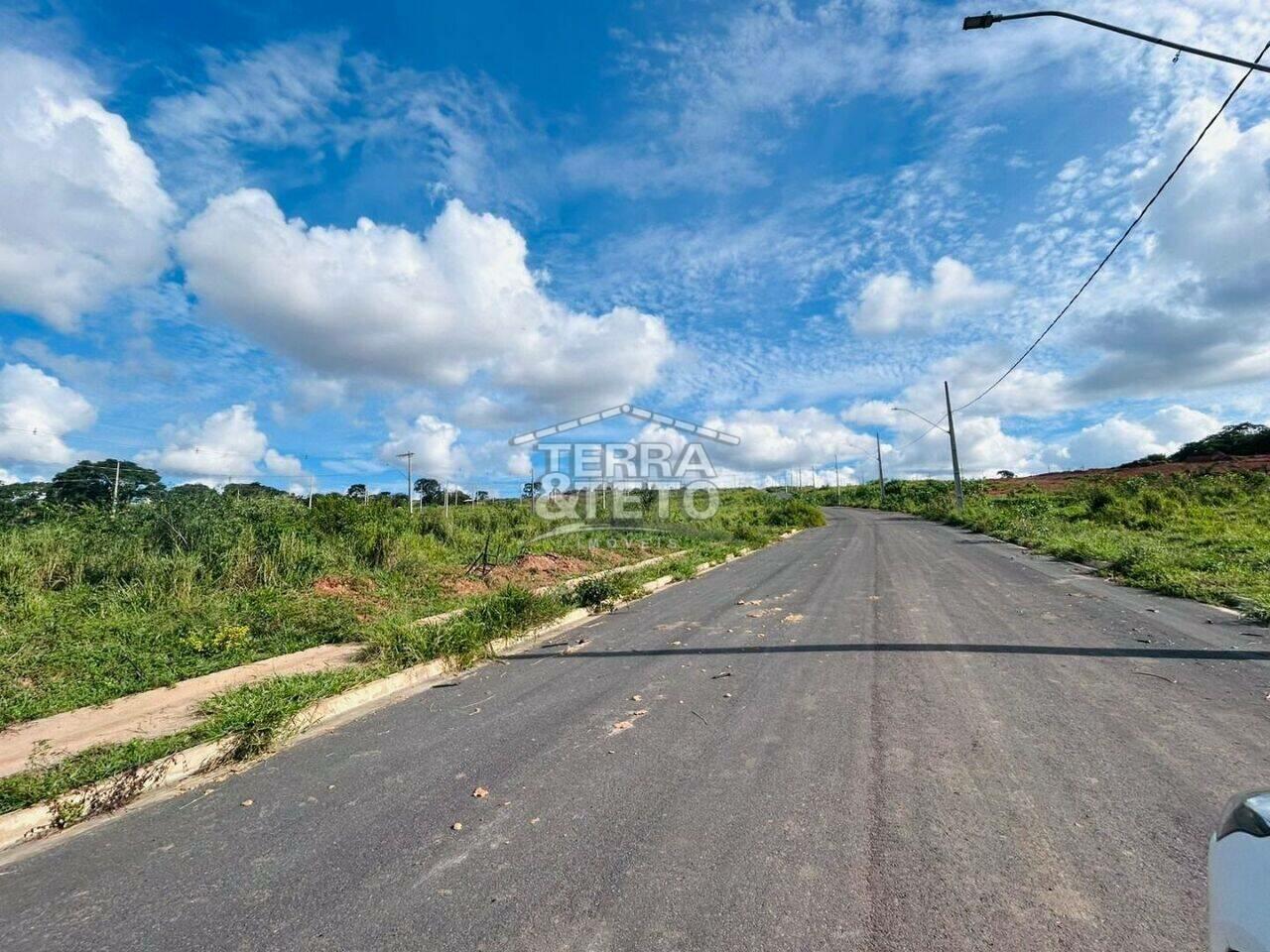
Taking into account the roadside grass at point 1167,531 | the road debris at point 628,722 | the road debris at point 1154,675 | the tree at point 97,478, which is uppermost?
the tree at point 97,478

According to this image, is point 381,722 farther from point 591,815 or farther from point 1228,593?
point 1228,593

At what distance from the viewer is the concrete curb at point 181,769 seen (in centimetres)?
337

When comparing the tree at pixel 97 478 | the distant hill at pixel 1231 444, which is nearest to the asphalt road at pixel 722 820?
the tree at pixel 97 478

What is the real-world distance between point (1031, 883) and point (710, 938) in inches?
55.1

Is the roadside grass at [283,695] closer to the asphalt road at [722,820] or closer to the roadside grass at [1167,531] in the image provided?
the asphalt road at [722,820]

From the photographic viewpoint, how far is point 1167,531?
1906cm

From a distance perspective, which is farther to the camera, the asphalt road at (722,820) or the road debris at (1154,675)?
the road debris at (1154,675)

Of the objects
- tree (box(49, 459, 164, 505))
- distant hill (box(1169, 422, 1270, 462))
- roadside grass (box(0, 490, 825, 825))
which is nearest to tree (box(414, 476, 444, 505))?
tree (box(49, 459, 164, 505))

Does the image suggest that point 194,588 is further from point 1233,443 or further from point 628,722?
point 1233,443

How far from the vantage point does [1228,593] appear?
326 inches

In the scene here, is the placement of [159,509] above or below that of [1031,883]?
above

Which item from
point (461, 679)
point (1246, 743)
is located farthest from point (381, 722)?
point (1246, 743)

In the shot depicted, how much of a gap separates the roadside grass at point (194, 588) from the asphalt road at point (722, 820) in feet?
8.57

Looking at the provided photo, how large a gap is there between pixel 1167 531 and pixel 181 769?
2553 centimetres
